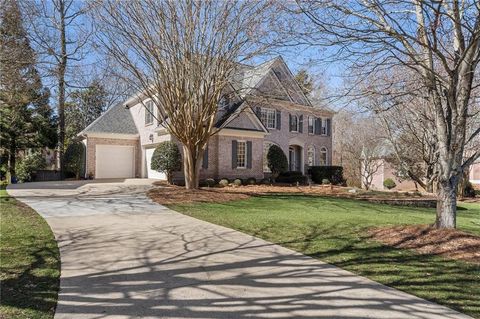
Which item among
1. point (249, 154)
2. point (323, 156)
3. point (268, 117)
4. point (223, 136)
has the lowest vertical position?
point (249, 154)

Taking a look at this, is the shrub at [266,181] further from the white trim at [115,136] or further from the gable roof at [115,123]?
the gable roof at [115,123]

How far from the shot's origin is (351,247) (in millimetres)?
6914

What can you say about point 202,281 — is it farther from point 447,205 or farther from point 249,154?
point 249,154

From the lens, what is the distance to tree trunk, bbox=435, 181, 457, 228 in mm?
7605

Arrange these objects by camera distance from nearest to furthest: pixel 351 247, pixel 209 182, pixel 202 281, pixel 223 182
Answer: pixel 202 281 < pixel 351 247 < pixel 209 182 < pixel 223 182

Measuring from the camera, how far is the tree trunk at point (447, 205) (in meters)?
7.61

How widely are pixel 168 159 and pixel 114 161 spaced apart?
20.6 ft

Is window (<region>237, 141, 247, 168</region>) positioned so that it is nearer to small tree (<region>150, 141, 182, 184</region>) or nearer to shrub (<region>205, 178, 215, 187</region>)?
shrub (<region>205, 178, 215, 187</region>)

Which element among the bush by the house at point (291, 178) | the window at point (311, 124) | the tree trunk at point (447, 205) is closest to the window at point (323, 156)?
the window at point (311, 124)

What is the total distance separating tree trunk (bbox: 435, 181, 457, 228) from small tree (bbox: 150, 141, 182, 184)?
14.2 metres

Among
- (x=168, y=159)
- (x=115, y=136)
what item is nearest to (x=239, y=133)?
(x=168, y=159)

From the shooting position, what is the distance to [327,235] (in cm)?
795

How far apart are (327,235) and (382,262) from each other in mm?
2074

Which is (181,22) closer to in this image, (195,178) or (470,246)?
(195,178)
